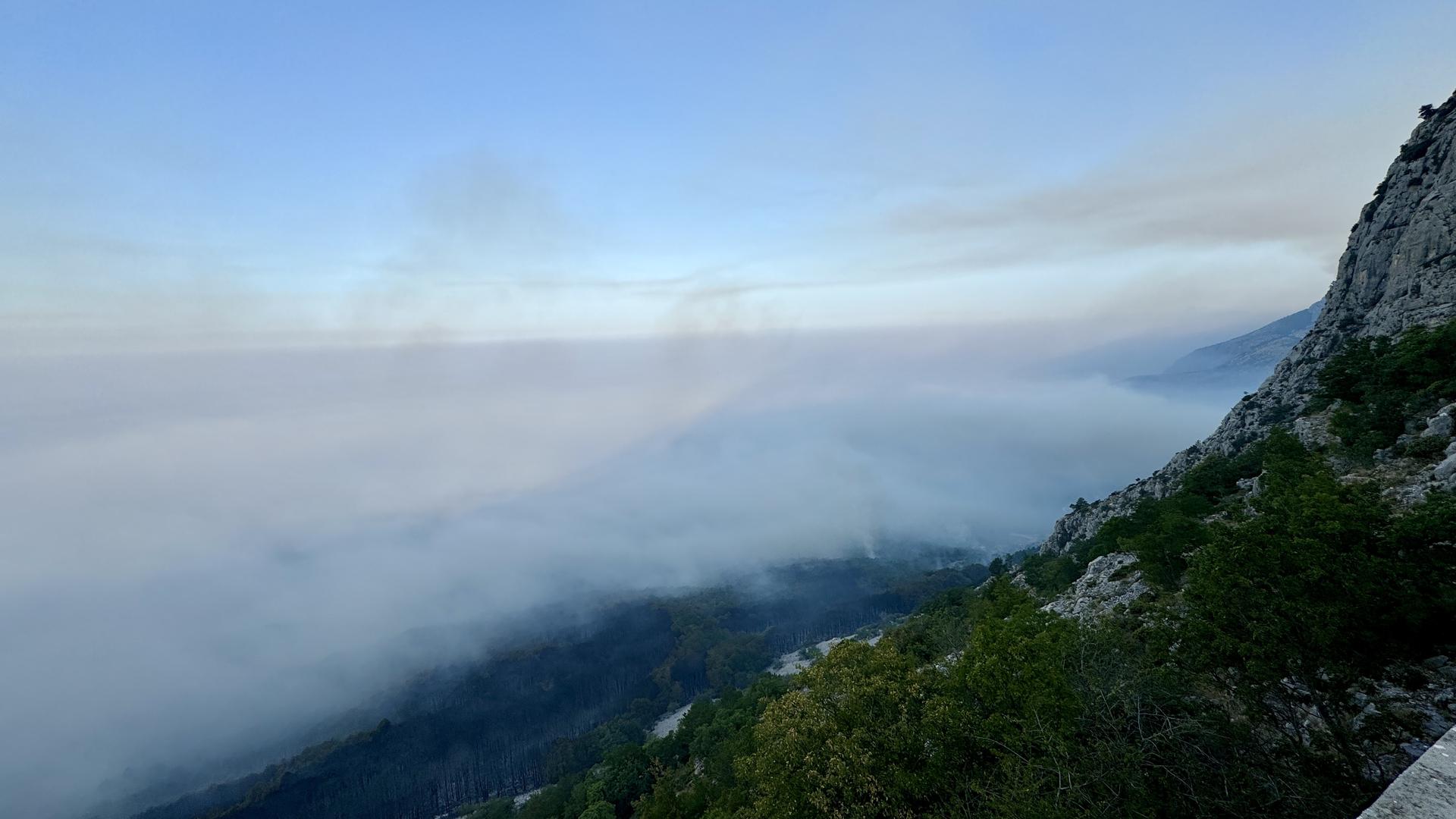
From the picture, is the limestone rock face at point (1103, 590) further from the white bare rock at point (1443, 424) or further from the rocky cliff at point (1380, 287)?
the rocky cliff at point (1380, 287)

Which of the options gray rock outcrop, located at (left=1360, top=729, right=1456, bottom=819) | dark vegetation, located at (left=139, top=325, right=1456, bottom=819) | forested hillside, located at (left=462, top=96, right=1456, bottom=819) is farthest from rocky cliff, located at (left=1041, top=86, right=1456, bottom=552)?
gray rock outcrop, located at (left=1360, top=729, right=1456, bottom=819)

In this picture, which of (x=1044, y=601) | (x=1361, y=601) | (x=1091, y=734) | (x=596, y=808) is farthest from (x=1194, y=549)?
(x=596, y=808)

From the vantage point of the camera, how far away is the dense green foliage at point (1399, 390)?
4681 cm

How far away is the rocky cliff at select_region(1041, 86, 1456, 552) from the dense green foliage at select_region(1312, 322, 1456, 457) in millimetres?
28677

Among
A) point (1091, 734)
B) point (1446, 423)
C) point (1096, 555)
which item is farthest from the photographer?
point (1096, 555)

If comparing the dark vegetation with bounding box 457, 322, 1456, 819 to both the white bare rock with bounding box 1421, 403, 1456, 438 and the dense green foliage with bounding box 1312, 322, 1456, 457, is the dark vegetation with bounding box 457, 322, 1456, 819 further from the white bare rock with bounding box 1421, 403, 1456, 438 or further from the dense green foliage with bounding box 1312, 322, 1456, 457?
the dense green foliage with bounding box 1312, 322, 1456, 457

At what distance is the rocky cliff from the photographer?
8331 centimetres

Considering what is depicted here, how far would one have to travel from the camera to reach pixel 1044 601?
65.3 m

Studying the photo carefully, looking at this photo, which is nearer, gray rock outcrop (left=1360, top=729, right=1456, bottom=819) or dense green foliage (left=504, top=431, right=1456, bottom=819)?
gray rock outcrop (left=1360, top=729, right=1456, bottom=819)

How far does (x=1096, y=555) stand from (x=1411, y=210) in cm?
9346

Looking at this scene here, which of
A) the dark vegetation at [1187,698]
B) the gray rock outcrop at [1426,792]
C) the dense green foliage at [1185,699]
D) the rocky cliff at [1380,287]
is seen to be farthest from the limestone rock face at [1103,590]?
the rocky cliff at [1380,287]

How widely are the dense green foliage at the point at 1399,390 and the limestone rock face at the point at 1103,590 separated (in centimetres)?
2083

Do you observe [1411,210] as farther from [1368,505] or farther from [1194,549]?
[1368,505]

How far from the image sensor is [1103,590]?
53.2 m
